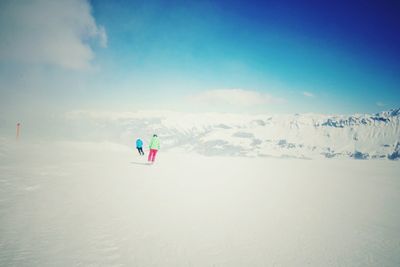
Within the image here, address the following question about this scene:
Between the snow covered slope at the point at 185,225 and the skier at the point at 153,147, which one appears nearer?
the snow covered slope at the point at 185,225

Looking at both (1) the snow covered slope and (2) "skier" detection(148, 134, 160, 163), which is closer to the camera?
(1) the snow covered slope

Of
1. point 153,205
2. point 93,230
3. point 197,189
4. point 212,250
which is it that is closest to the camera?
point 212,250

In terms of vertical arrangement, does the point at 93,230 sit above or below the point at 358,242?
below

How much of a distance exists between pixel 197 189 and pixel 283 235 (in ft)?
14.4

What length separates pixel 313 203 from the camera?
300 inches

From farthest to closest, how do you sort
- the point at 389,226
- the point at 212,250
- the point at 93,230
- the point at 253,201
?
the point at 253,201 < the point at 389,226 < the point at 93,230 < the point at 212,250

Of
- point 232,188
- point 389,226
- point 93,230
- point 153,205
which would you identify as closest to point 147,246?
point 93,230

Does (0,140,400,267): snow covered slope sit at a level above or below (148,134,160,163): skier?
below

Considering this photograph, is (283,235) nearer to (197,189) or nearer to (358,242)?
(358,242)

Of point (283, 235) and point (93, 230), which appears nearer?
point (93, 230)

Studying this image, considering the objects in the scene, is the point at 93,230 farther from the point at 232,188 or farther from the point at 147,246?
the point at 232,188

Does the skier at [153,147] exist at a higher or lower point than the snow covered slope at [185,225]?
higher

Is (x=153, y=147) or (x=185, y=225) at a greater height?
(x=153, y=147)

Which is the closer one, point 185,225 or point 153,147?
point 185,225
